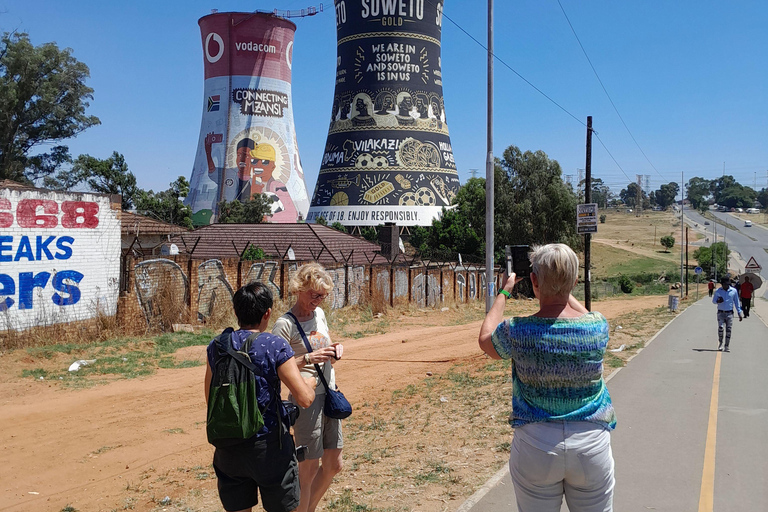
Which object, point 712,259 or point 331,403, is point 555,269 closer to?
point 331,403

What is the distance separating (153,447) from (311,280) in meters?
4.10

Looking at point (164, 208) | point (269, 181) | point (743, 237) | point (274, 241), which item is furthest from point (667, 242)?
point (274, 241)

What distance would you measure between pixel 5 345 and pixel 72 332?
144 centimetres

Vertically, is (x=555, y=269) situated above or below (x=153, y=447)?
above

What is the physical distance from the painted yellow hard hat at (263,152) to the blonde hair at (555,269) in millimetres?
58380

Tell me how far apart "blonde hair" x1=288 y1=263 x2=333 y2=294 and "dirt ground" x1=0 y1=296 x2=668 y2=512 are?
5.73ft

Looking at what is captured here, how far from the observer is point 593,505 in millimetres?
3191

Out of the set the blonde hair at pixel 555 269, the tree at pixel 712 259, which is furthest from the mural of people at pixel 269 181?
the blonde hair at pixel 555 269

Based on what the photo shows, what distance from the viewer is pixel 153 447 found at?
23.9 ft

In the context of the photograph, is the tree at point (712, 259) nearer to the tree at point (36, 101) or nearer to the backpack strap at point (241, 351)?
the tree at point (36, 101)

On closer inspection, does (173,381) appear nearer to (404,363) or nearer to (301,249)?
(404,363)

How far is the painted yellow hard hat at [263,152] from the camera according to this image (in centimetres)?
5975

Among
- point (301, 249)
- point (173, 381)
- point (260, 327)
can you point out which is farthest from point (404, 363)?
point (301, 249)

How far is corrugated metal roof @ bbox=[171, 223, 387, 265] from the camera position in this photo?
93.8 ft
